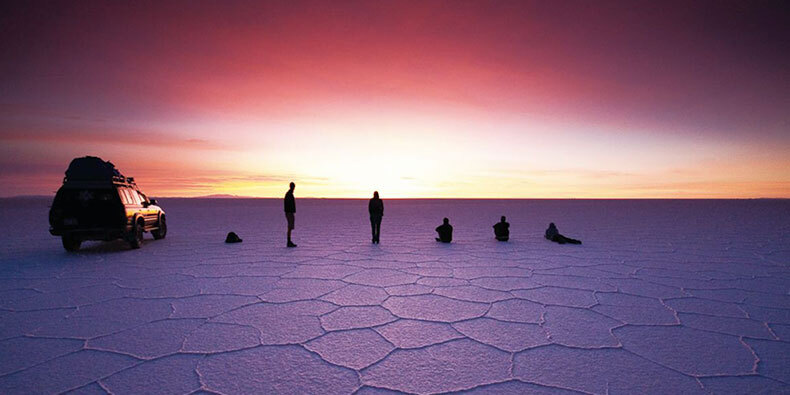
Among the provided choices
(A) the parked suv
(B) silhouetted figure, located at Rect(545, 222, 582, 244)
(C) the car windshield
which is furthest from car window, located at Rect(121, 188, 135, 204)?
(B) silhouetted figure, located at Rect(545, 222, 582, 244)

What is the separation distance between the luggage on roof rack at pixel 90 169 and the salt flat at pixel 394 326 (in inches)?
132

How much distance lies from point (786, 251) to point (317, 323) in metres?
11.1

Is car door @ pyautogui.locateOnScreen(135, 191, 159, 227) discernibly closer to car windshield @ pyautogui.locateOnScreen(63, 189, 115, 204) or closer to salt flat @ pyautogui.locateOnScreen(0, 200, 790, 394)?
car windshield @ pyautogui.locateOnScreen(63, 189, 115, 204)

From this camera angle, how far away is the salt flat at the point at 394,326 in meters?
2.62

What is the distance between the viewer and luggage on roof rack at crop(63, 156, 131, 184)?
32.8ft

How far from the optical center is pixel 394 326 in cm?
365

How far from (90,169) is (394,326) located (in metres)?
10.6

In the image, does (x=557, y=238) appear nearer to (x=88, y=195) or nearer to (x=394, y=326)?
(x=394, y=326)

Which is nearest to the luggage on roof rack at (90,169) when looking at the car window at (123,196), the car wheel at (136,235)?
the car window at (123,196)

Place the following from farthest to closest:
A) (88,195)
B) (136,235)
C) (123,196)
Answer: (136,235) < (123,196) < (88,195)

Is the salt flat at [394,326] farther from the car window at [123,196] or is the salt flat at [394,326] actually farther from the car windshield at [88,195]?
the car window at [123,196]

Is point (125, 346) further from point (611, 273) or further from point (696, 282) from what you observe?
point (696, 282)

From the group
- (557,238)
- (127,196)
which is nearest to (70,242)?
(127,196)

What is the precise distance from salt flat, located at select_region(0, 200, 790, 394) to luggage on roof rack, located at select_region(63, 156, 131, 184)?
3.36 m
